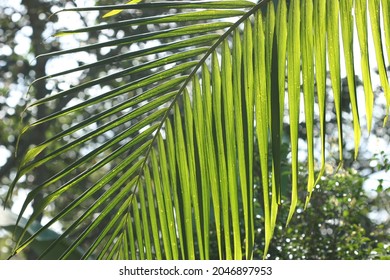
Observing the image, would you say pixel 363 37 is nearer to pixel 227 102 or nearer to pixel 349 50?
pixel 349 50

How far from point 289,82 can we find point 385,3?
13 cm

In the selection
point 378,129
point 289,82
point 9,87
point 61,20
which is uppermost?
point 289,82

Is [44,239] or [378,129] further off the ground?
[44,239]

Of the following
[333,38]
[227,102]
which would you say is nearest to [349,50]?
[333,38]

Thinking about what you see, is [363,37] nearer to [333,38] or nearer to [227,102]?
[333,38]

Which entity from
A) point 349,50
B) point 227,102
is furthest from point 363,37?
point 227,102

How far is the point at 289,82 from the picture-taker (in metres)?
0.78

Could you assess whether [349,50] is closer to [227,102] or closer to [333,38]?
[333,38]

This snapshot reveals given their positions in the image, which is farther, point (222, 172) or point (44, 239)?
point (44, 239)

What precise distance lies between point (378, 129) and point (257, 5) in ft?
17.7
